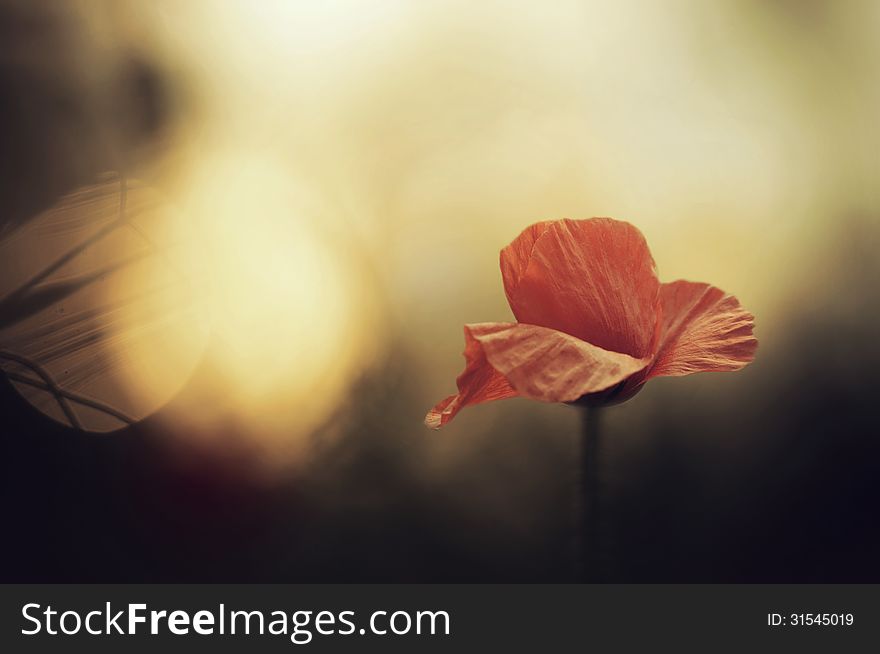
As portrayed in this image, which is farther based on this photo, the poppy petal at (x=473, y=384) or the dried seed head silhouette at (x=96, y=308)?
the dried seed head silhouette at (x=96, y=308)

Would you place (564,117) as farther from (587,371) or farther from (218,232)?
(587,371)

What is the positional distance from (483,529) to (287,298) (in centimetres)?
42

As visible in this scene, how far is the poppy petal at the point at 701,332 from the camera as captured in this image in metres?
0.38

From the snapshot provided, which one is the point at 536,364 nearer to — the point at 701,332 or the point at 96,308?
the point at 701,332

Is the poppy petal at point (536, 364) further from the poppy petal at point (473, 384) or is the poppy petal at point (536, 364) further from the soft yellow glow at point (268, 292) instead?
the soft yellow glow at point (268, 292)

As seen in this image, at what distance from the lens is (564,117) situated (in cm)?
102

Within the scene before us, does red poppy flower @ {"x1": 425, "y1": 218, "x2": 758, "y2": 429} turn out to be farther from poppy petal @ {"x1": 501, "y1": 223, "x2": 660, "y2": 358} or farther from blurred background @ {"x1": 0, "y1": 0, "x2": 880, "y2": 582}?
blurred background @ {"x1": 0, "y1": 0, "x2": 880, "y2": 582}

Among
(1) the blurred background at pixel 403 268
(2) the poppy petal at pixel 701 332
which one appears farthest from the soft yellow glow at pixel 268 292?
(2) the poppy petal at pixel 701 332

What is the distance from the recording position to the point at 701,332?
40 cm

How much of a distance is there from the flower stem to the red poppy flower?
0.6 inches

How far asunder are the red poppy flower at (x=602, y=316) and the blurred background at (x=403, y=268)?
533 millimetres

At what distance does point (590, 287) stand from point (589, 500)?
0.37 feet

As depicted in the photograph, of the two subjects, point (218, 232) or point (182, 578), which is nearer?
point (182, 578)

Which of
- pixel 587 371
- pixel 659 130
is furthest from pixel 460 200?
pixel 587 371
